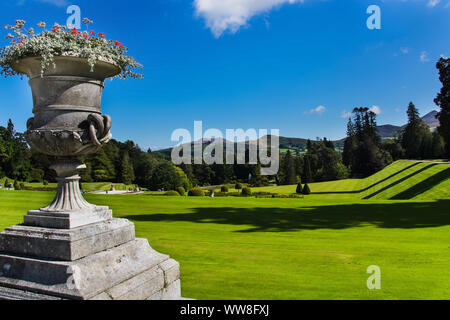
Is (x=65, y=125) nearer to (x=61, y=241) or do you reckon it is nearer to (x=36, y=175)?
(x=61, y=241)

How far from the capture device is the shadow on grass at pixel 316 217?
35.5ft

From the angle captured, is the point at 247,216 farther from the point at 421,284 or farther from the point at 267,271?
the point at 421,284

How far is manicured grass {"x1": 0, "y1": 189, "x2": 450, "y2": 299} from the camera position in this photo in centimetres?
470

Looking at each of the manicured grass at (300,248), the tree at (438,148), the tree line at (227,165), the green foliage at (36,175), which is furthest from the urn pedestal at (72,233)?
the tree at (438,148)

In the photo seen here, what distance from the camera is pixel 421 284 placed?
190 inches

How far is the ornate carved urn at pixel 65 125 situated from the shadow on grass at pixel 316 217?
661 centimetres

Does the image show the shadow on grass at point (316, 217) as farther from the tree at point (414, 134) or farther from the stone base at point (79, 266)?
the tree at point (414, 134)

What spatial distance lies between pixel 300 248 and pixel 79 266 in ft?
17.1

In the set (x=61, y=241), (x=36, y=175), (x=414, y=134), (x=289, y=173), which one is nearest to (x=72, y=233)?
(x=61, y=241)

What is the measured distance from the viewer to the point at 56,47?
378cm

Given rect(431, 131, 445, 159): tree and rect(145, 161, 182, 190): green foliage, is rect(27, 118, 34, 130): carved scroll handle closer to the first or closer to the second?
rect(145, 161, 182, 190): green foliage

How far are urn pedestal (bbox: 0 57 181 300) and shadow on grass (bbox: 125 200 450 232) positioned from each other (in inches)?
241

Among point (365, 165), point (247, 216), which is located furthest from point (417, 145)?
point (247, 216)

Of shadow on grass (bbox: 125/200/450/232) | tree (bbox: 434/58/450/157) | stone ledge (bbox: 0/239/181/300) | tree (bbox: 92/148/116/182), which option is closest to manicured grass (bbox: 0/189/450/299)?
shadow on grass (bbox: 125/200/450/232)
